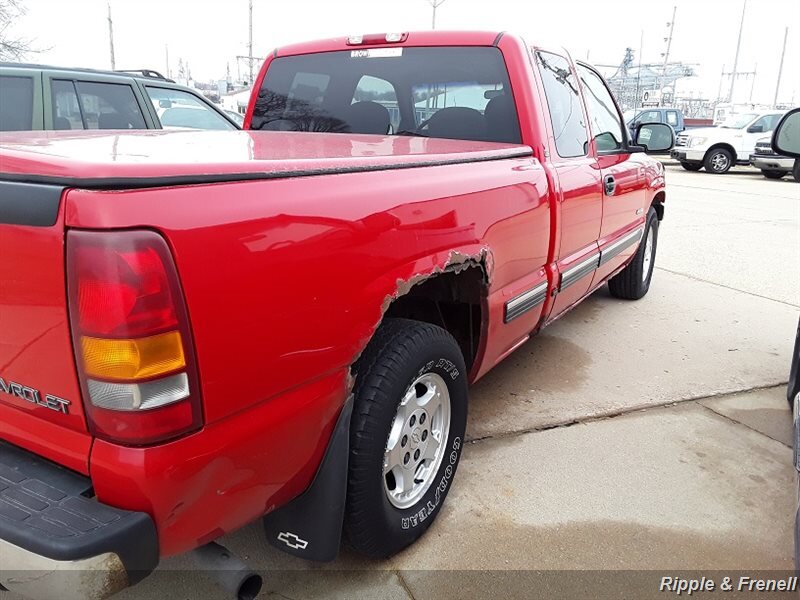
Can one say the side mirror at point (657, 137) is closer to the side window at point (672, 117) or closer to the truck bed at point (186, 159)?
the truck bed at point (186, 159)

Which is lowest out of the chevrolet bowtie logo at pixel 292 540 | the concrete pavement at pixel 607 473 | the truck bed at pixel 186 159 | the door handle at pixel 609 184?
the concrete pavement at pixel 607 473

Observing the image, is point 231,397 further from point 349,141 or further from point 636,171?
point 636,171

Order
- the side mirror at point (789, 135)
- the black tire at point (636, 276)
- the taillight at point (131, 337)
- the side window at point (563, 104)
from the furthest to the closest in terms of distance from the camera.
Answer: the black tire at point (636, 276), the side window at point (563, 104), the side mirror at point (789, 135), the taillight at point (131, 337)

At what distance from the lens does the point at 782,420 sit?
346 centimetres

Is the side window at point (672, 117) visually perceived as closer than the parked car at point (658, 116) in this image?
No

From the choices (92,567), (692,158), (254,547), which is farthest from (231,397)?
(692,158)

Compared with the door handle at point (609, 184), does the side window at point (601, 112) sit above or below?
above

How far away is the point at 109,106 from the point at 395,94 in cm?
344

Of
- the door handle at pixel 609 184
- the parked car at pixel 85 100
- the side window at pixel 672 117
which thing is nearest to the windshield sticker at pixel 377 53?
the door handle at pixel 609 184

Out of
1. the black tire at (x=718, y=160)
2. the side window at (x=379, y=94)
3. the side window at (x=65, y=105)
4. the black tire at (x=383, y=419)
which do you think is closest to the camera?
the black tire at (x=383, y=419)

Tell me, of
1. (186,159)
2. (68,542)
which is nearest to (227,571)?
(68,542)

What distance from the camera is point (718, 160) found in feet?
61.2

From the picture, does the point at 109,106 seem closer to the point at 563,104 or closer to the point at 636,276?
the point at 563,104

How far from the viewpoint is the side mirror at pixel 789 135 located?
3098 millimetres
